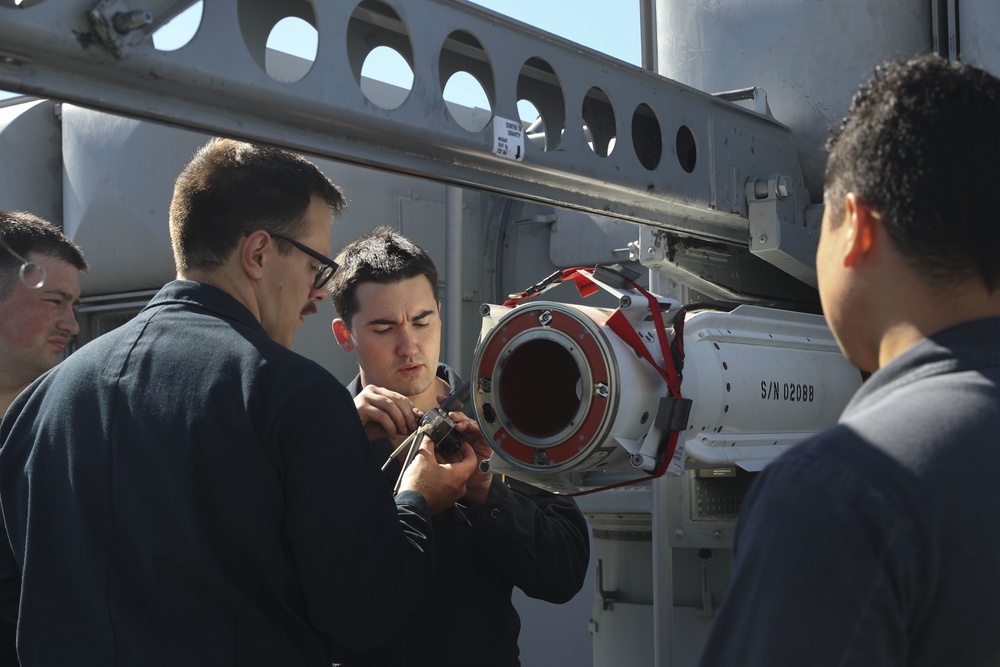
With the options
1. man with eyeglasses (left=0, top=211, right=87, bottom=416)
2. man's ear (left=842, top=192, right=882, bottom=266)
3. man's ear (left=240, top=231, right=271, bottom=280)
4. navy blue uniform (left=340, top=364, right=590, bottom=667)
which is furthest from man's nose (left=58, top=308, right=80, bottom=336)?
man's ear (left=842, top=192, right=882, bottom=266)

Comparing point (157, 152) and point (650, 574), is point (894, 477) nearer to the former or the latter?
point (650, 574)

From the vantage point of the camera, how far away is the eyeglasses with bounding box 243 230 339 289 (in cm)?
186

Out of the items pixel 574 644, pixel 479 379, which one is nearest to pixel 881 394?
pixel 479 379

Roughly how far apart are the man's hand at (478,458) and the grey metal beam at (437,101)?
20.6 inches

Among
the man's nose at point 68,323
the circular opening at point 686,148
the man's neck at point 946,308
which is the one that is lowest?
the man's nose at point 68,323

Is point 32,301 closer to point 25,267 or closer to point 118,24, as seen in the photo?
point 25,267

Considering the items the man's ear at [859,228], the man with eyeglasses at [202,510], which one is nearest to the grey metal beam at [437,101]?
the man with eyeglasses at [202,510]

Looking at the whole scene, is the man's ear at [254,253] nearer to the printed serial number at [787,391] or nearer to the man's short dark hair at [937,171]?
the man's short dark hair at [937,171]

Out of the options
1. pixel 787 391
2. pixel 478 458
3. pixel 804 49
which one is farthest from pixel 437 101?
pixel 804 49

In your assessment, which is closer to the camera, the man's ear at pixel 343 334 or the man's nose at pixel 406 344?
the man's nose at pixel 406 344

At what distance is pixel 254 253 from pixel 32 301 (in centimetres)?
145

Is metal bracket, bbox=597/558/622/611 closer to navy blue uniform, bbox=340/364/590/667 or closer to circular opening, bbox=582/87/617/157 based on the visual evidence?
navy blue uniform, bbox=340/364/590/667

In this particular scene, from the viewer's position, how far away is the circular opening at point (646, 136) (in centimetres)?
284

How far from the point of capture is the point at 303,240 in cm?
188
